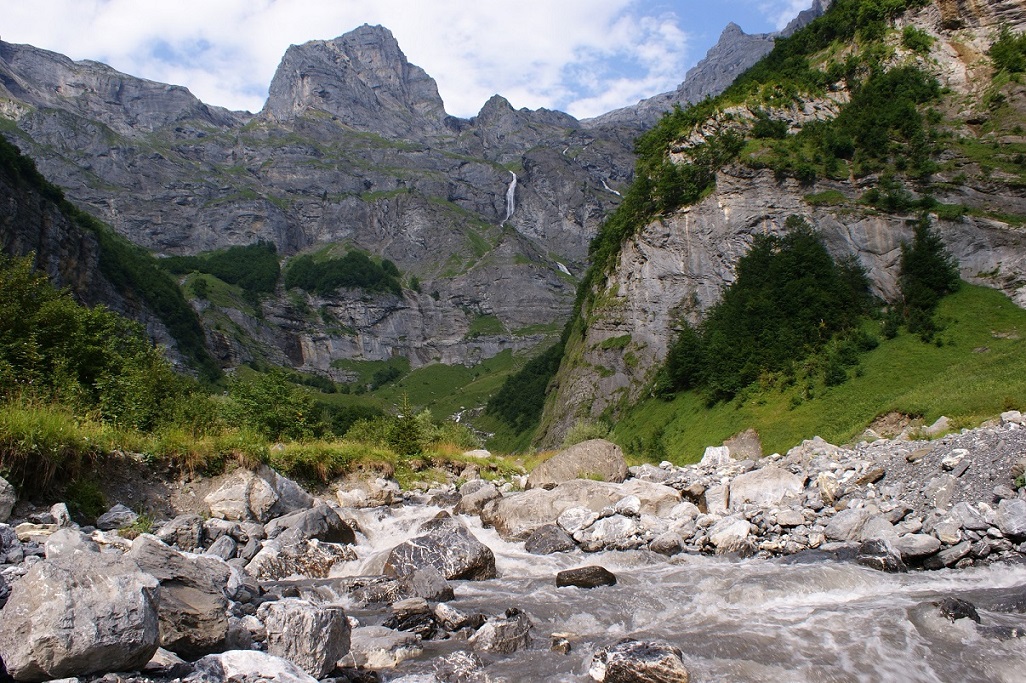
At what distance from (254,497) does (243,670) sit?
9.15 meters

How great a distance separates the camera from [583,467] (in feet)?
78.4

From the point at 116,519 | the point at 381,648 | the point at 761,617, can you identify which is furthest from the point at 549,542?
the point at 116,519

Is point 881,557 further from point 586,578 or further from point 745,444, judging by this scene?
point 745,444

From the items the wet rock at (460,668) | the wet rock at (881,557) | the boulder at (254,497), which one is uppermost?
the boulder at (254,497)

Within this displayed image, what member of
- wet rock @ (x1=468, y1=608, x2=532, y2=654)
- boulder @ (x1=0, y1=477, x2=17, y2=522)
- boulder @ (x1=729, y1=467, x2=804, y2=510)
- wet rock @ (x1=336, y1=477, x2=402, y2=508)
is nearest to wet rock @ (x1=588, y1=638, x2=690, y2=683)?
wet rock @ (x1=468, y1=608, x2=532, y2=654)

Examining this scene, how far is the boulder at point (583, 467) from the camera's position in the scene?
23284mm

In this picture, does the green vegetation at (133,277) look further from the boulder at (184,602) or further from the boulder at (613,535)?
the boulder at (184,602)

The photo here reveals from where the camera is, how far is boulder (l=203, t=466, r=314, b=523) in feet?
43.1

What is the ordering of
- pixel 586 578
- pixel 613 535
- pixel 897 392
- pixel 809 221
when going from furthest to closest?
1. pixel 809 221
2. pixel 897 392
3. pixel 613 535
4. pixel 586 578

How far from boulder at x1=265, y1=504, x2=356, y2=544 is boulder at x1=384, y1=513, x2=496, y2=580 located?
197 cm

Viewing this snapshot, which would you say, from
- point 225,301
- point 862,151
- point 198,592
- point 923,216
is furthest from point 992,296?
point 225,301

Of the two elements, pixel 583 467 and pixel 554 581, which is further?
pixel 583 467

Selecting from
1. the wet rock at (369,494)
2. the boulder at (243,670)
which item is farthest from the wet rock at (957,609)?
the wet rock at (369,494)

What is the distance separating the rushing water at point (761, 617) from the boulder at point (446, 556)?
0.29 metres
